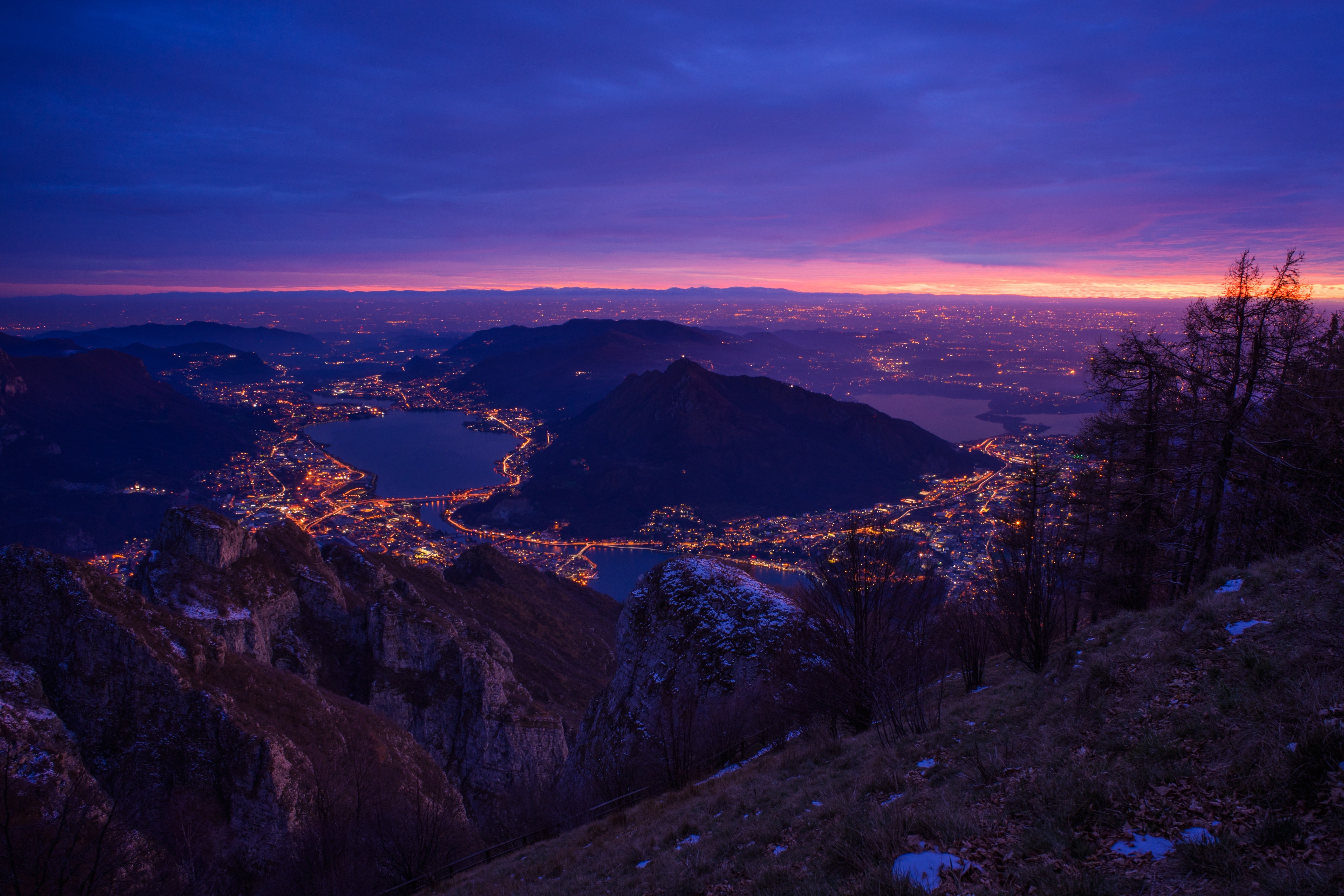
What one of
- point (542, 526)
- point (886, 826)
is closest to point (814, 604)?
point (886, 826)

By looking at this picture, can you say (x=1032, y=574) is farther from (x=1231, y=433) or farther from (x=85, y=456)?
(x=85, y=456)

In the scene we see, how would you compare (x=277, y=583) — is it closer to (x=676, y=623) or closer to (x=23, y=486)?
(x=676, y=623)

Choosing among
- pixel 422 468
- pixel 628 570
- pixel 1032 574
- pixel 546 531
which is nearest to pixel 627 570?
pixel 628 570

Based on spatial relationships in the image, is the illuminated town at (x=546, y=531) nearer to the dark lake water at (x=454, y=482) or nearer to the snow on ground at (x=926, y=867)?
the dark lake water at (x=454, y=482)

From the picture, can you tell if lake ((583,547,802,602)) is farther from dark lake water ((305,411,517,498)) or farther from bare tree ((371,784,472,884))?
bare tree ((371,784,472,884))

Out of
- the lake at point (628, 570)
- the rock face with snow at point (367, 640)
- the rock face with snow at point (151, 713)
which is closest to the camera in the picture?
the rock face with snow at point (151, 713)

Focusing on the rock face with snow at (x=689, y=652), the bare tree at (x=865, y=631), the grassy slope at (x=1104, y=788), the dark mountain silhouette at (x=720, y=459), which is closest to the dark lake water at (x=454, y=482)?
the dark mountain silhouette at (x=720, y=459)
